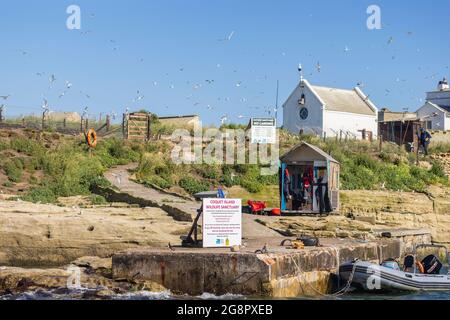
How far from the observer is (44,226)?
25.4 metres

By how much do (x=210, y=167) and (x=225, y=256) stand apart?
21.9m

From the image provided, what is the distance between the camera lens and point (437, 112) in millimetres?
74250

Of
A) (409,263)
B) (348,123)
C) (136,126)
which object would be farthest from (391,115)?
(409,263)

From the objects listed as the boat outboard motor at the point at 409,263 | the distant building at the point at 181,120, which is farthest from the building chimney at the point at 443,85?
the boat outboard motor at the point at 409,263

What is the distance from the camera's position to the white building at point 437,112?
239ft

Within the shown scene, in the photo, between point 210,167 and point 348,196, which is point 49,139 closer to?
point 210,167

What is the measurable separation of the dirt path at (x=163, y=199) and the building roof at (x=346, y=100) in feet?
80.9

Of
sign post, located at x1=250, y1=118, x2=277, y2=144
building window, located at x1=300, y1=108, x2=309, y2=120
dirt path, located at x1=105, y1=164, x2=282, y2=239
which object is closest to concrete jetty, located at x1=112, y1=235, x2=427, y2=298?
dirt path, located at x1=105, y1=164, x2=282, y2=239

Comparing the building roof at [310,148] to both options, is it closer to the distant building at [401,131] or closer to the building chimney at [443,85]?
the distant building at [401,131]

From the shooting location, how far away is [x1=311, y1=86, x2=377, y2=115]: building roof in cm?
6147

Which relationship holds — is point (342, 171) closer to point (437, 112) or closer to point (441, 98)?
point (437, 112)

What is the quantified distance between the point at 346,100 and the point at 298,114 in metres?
4.67

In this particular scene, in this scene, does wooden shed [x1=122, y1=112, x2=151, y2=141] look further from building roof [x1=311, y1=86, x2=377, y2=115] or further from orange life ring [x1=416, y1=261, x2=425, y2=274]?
orange life ring [x1=416, y1=261, x2=425, y2=274]
